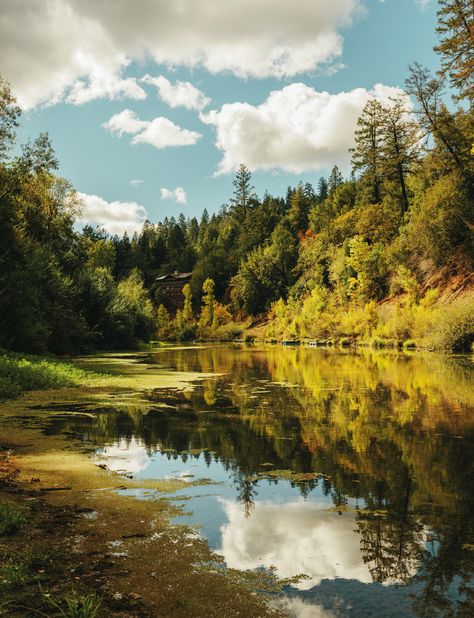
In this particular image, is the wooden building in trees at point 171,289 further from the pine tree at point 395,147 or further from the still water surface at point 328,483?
the still water surface at point 328,483

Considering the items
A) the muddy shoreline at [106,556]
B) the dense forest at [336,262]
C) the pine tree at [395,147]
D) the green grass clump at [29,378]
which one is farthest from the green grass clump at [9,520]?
the pine tree at [395,147]

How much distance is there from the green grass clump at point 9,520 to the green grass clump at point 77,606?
1.34 meters

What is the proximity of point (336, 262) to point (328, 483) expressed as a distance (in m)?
59.9

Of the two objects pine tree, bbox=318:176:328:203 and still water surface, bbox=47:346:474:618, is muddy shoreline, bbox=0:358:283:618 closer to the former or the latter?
still water surface, bbox=47:346:474:618

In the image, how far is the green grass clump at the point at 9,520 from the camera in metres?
4.20

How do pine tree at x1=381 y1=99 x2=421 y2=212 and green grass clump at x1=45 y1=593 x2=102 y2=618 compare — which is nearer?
green grass clump at x1=45 y1=593 x2=102 y2=618

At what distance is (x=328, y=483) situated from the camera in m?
6.25

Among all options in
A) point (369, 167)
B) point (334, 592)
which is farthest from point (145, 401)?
point (369, 167)

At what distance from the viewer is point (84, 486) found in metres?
5.90

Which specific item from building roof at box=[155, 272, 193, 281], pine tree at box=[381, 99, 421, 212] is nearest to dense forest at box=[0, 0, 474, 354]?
pine tree at box=[381, 99, 421, 212]

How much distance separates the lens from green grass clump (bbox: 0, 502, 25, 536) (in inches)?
165

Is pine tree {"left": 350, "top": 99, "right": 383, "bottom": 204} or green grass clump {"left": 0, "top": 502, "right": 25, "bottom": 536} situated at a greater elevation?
pine tree {"left": 350, "top": 99, "right": 383, "bottom": 204}

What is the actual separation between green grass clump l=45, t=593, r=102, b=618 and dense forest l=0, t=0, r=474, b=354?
21.0m

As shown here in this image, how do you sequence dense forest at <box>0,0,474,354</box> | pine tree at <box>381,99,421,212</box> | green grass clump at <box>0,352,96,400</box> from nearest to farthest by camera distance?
green grass clump at <box>0,352,96,400</box>
dense forest at <box>0,0,474,354</box>
pine tree at <box>381,99,421,212</box>
